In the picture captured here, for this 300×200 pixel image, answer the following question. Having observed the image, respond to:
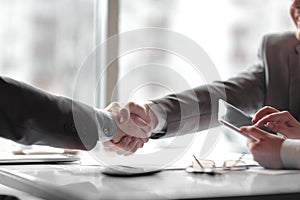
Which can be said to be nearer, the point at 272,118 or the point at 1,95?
the point at 1,95

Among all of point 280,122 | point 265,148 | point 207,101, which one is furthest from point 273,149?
point 207,101

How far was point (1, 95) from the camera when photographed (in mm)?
1304

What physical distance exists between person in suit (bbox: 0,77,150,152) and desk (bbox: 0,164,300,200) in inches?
7.2

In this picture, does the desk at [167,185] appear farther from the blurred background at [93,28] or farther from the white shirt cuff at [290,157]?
the blurred background at [93,28]

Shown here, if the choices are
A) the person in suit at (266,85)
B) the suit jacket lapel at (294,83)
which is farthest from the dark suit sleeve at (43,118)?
→ the suit jacket lapel at (294,83)

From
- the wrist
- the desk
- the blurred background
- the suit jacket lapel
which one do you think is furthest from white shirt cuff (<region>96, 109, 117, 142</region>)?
the blurred background

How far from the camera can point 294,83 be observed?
2090mm

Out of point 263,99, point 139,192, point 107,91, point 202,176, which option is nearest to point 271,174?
point 202,176

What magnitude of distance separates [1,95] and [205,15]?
181cm

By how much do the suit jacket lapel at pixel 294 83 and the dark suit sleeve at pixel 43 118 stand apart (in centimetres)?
91

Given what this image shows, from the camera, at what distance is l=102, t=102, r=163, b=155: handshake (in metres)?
1.55

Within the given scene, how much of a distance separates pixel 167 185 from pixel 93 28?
2.07 m

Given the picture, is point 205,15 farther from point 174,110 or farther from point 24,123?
point 24,123

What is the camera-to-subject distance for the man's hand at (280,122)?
148 cm
